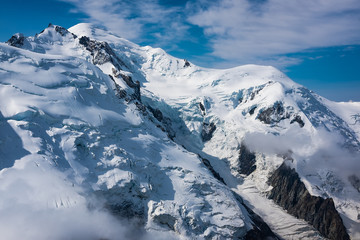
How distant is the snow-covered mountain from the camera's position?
55.9m

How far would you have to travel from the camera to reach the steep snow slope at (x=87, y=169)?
52.0 meters

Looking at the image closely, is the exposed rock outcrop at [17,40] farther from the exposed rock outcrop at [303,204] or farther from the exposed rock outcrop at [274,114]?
the exposed rock outcrop at [303,204]

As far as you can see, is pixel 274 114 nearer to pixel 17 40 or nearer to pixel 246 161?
pixel 246 161

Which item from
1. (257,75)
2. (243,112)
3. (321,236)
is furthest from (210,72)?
(321,236)

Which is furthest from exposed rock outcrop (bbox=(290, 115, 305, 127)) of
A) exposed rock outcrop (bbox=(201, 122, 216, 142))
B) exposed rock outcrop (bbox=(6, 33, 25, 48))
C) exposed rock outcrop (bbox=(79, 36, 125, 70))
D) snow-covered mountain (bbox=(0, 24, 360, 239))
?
exposed rock outcrop (bbox=(6, 33, 25, 48))

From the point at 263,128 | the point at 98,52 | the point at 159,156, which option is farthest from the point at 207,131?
the point at 159,156

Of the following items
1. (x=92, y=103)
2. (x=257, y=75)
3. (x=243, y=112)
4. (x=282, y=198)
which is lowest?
(x=282, y=198)

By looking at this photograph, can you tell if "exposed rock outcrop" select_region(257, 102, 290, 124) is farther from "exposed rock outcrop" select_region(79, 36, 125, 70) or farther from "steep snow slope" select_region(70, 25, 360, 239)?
"exposed rock outcrop" select_region(79, 36, 125, 70)

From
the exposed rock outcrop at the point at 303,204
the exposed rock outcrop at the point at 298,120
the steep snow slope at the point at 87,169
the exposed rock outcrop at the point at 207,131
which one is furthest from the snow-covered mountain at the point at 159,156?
the exposed rock outcrop at the point at 298,120

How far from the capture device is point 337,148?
131 meters

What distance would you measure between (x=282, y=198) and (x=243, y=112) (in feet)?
149

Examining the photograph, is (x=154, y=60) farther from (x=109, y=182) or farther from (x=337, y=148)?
(x=109, y=182)

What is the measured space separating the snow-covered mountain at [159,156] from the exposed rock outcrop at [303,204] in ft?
1.20

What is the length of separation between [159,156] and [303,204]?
61.8 metres
